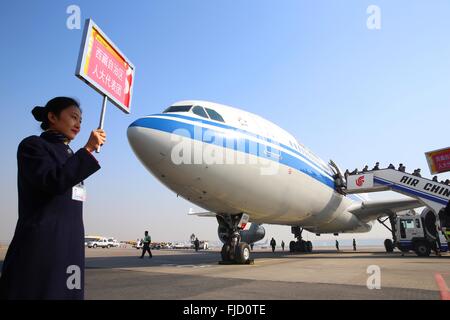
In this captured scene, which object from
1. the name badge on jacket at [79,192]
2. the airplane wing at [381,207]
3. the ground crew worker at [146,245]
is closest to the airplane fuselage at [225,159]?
the name badge on jacket at [79,192]

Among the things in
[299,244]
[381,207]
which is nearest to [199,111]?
[381,207]

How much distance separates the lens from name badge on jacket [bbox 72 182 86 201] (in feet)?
7.72

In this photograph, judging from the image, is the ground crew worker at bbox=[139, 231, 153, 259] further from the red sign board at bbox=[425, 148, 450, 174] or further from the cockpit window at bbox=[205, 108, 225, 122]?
the red sign board at bbox=[425, 148, 450, 174]

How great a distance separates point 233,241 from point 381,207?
16.4 metres

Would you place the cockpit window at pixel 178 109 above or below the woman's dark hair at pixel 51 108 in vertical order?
above

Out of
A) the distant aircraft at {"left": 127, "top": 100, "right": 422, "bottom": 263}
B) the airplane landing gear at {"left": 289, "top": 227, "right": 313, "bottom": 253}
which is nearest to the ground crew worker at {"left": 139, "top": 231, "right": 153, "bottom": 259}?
the distant aircraft at {"left": 127, "top": 100, "right": 422, "bottom": 263}

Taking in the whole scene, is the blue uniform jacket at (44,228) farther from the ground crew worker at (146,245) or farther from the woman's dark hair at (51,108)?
the ground crew worker at (146,245)

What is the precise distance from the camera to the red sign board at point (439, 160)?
21.1 metres

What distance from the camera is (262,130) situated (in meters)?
13.8

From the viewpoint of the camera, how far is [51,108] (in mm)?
2498

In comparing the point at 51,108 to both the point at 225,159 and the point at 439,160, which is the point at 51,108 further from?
the point at 439,160

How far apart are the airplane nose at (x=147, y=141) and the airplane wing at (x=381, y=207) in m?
17.9
